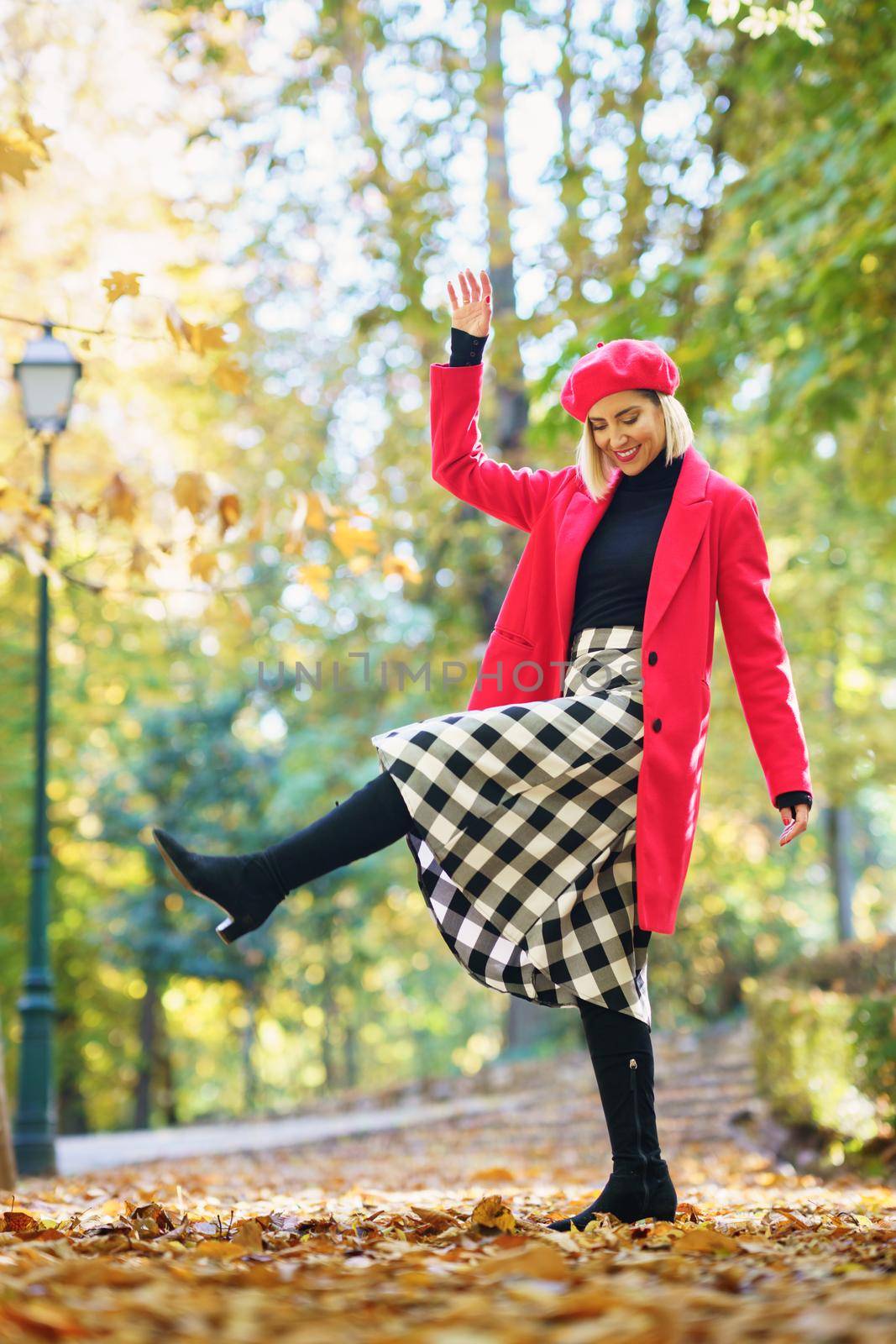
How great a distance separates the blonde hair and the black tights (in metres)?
0.98

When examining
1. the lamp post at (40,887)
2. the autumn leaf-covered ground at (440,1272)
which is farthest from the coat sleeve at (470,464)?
the lamp post at (40,887)

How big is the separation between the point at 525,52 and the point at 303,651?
702 centimetres

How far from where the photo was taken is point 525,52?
11.7 metres

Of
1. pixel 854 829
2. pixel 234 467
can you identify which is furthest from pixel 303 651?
pixel 854 829

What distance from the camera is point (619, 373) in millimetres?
3461

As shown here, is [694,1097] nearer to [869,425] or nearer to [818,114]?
[869,425]

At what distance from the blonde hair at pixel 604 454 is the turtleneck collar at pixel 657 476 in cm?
3

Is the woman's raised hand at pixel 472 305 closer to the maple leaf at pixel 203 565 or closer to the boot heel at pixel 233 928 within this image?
the boot heel at pixel 233 928

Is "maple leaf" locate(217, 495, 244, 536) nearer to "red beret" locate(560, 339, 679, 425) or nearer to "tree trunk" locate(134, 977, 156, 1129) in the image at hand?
"red beret" locate(560, 339, 679, 425)

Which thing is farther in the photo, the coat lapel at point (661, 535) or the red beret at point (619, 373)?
the red beret at point (619, 373)

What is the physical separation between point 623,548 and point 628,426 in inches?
12.4

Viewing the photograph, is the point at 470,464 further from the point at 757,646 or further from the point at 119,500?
the point at 119,500

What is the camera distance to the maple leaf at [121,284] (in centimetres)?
465

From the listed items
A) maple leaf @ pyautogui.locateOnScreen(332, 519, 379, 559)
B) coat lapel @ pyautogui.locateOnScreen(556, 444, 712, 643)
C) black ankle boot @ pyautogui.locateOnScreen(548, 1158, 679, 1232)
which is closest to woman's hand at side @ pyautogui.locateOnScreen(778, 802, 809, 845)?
coat lapel @ pyautogui.locateOnScreen(556, 444, 712, 643)
